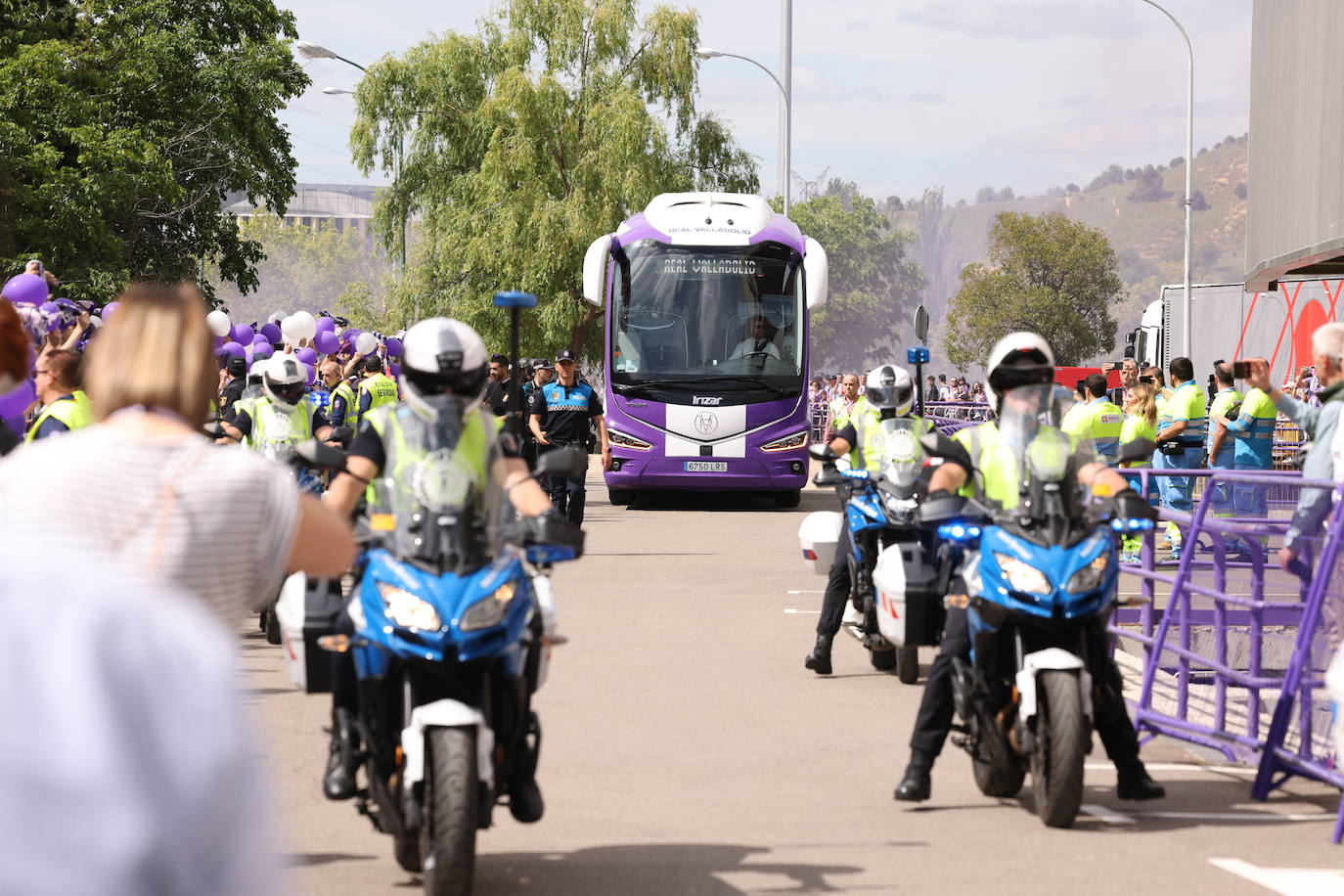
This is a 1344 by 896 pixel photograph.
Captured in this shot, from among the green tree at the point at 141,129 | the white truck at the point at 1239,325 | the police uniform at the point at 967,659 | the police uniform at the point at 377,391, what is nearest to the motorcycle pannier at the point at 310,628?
the police uniform at the point at 967,659

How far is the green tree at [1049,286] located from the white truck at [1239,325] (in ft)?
189

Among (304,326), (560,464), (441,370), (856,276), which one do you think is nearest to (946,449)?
(560,464)

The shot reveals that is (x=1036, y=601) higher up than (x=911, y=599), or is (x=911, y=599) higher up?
(x=1036, y=601)

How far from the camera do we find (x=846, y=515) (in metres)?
10.2

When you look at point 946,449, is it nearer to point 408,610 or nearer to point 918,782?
point 918,782

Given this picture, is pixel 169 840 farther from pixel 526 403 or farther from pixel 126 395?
pixel 526 403

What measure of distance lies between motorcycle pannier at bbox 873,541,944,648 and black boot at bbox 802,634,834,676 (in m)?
1.99

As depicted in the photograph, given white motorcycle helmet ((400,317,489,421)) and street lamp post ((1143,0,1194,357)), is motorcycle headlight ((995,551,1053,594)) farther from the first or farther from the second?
street lamp post ((1143,0,1194,357))

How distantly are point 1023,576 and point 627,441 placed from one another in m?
17.0

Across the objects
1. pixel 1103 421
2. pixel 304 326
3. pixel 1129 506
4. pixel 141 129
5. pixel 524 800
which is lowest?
pixel 524 800

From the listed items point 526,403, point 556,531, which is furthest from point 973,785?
point 526,403

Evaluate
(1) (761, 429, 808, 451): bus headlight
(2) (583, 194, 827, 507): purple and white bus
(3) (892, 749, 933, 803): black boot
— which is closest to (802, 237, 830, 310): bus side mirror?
(2) (583, 194, 827, 507): purple and white bus

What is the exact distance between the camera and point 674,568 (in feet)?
53.6

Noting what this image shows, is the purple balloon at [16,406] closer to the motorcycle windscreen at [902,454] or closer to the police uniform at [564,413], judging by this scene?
the motorcycle windscreen at [902,454]
